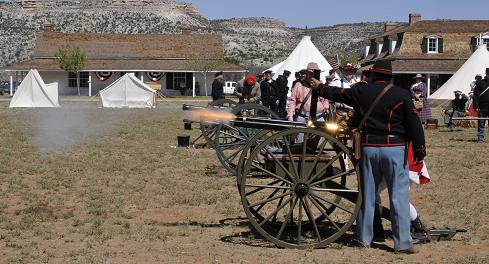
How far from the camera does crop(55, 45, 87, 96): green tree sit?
196ft

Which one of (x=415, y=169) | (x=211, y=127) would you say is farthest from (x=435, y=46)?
(x=415, y=169)

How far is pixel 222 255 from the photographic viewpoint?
271 inches

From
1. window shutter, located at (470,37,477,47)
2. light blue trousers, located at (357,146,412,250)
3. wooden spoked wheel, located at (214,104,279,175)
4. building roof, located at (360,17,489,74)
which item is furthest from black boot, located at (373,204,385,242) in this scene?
Answer: window shutter, located at (470,37,477,47)

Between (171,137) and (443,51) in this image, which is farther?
(443,51)

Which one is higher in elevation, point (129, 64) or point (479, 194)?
point (129, 64)

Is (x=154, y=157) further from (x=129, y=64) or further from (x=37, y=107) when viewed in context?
(x=129, y=64)

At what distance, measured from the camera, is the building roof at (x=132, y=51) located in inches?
2458

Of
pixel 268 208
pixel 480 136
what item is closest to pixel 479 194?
pixel 268 208

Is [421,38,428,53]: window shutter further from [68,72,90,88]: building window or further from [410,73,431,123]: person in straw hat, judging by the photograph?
[410,73,431,123]: person in straw hat

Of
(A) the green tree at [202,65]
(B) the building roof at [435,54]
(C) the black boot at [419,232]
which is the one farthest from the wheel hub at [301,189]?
(A) the green tree at [202,65]

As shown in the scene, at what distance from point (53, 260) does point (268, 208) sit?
2987 millimetres

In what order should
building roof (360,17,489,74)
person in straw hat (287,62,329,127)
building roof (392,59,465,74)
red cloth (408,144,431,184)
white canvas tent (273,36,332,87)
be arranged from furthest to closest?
1. building roof (360,17,489,74)
2. building roof (392,59,465,74)
3. white canvas tent (273,36,332,87)
4. person in straw hat (287,62,329,127)
5. red cloth (408,144,431,184)

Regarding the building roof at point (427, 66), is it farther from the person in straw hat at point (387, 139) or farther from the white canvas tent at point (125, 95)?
the person in straw hat at point (387, 139)

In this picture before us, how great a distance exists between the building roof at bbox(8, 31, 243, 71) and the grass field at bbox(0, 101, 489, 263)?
4674 cm
